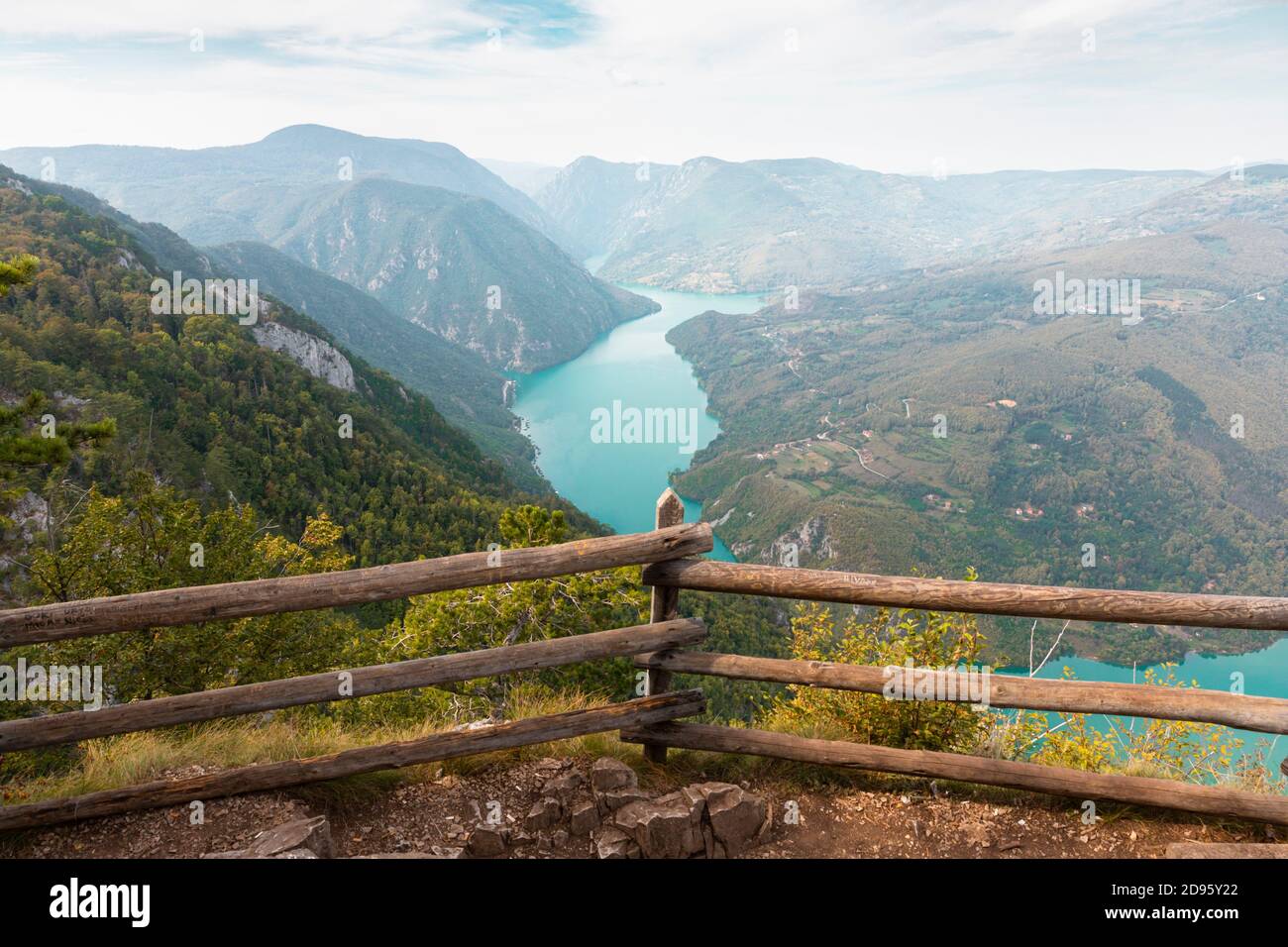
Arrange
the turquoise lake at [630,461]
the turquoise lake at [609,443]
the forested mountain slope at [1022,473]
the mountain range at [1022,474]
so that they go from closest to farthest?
the turquoise lake at [630,461], the mountain range at [1022,474], the forested mountain slope at [1022,473], the turquoise lake at [609,443]

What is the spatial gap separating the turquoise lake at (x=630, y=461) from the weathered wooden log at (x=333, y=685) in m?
67.4

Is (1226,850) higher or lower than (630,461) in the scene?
higher

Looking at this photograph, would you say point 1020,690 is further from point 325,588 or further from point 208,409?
point 208,409

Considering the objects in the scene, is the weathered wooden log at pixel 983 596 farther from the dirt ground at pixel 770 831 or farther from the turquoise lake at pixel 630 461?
the turquoise lake at pixel 630 461

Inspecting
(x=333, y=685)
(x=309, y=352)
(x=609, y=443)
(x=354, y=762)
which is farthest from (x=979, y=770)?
(x=609, y=443)

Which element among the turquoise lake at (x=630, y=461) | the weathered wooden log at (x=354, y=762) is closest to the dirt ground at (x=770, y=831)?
the weathered wooden log at (x=354, y=762)

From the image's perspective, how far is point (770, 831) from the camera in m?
4.45

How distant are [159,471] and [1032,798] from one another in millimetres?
43896

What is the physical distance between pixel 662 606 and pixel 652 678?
0.53 meters

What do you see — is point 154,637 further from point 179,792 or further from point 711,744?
point 711,744

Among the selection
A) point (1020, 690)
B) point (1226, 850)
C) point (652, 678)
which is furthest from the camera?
point (652, 678)

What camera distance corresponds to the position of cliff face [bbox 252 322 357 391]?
73.3 meters

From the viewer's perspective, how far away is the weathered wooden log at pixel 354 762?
404 cm

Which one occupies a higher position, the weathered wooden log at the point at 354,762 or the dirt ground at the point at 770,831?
the weathered wooden log at the point at 354,762
